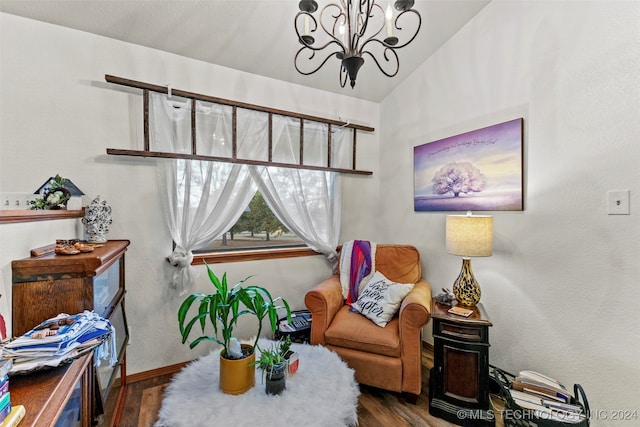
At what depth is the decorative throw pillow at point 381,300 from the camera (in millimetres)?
2162

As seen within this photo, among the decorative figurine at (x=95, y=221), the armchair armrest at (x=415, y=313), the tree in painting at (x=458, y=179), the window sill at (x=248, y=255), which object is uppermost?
the tree in painting at (x=458, y=179)

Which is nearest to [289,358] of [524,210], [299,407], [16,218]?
[299,407]

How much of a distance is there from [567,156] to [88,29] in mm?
3342

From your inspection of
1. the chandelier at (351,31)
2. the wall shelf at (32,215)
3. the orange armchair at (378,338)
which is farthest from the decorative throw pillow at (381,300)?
the wall shelf at (32,215)

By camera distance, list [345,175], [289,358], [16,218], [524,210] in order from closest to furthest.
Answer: [16,218], [289,358], [524,210], [345,175]

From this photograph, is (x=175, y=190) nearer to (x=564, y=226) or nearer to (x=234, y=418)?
(x=234, y=418)

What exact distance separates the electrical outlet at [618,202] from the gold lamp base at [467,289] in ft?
2.61

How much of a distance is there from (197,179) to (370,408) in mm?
2154

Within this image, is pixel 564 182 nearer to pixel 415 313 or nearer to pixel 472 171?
pixel 472 171

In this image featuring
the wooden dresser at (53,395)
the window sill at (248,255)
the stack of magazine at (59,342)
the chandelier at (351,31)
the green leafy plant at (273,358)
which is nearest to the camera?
the wooden dresser at (53,395)

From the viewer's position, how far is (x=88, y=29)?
6.56 ft

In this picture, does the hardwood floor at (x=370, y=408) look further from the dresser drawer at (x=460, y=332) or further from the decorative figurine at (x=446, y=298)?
the decorative figurine at (x=446, y=298)

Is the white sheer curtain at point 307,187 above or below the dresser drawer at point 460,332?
above

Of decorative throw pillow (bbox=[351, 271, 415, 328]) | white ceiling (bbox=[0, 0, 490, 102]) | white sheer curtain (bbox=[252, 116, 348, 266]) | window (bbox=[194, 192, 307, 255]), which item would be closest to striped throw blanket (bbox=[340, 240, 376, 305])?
decorative throw pillow (bbox=[351, 271, 415, 328])
